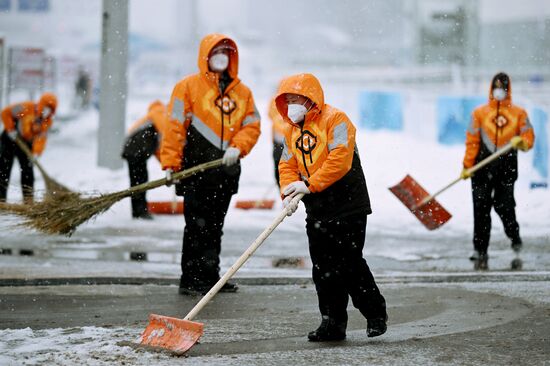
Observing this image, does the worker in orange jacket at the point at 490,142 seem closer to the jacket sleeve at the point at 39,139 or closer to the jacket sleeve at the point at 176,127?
the jacket sleeve at the point at 176,127

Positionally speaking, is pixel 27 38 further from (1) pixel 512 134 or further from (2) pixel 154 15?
(1) pixel 512 134

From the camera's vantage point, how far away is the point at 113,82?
658 inches

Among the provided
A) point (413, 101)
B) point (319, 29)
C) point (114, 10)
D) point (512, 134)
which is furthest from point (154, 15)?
point (512, 134)

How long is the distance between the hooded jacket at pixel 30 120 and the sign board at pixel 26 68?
13155 millimetres

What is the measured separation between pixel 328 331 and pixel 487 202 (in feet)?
14.0

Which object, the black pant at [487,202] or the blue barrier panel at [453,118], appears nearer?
the black pant at [487,202]

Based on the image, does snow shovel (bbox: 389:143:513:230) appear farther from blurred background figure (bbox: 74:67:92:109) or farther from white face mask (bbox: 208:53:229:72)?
blurred background figure (bbox: 74:67:92:109)

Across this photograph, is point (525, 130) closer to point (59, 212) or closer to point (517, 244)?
point (517, 244)

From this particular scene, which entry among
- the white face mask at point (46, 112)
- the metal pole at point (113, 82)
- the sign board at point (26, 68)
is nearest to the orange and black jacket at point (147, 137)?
the white face mask at point (46, 112)

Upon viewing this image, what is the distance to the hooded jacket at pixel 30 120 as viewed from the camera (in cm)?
1321

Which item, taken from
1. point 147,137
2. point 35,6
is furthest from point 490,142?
point 35,6

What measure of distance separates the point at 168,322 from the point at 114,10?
1148cm

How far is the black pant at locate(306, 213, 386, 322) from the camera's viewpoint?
19.6ft

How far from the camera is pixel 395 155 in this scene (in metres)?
19.5
